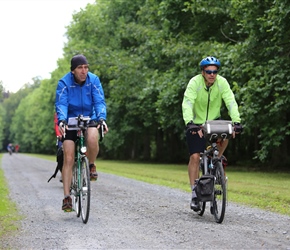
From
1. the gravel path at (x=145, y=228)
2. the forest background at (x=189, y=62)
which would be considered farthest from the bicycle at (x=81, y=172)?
the forest background at (x=189, y=62)

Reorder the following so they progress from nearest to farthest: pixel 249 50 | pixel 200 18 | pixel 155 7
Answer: pixel 249 50
pixel 200 18
pixel 155 7

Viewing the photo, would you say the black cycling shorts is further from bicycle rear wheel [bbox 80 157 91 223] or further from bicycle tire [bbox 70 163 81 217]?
bicycle tire [bbox 70 163 81 217]

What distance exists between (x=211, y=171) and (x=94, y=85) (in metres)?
1.98

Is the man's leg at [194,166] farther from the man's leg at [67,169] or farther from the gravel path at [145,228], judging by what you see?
the man's leg at [67,169]

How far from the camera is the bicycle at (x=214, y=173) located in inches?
257

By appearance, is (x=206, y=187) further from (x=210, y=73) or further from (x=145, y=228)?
(x=210, y=73)

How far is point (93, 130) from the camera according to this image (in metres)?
6.82

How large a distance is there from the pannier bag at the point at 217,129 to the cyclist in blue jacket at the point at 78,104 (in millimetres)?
1341

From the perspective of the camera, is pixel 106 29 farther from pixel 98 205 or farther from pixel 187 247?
pixel 187 247

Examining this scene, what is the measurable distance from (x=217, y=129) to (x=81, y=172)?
192 cm

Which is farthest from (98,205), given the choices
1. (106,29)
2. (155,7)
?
(106,29)

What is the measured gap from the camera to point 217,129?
21.4 ft

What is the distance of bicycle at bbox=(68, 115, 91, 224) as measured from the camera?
261 inches

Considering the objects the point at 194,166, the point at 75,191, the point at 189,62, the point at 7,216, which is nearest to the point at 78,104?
the point at 75,191
